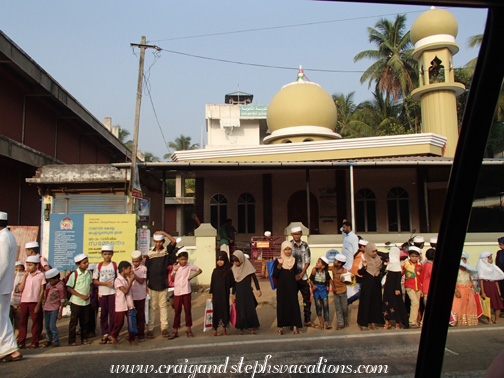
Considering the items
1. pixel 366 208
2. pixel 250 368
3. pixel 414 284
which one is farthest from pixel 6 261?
pixel 366 208

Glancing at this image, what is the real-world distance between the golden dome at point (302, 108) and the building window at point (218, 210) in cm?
450

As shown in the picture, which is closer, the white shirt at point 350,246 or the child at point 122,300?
the child at point 122,300

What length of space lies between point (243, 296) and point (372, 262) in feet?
7.36

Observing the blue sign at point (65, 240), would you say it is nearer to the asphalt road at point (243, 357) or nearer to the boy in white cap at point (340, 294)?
the asphalt road at point (243, 357)

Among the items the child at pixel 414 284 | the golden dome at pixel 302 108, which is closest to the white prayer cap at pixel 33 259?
the child at pixel 414 284

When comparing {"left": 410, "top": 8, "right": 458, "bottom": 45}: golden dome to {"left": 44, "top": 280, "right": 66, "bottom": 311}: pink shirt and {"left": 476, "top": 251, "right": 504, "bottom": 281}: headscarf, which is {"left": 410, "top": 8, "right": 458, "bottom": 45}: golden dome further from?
{"left": 44, "top": 280, "right": 66, "bottom": 311}: pink shirt

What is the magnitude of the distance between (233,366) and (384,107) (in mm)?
27931

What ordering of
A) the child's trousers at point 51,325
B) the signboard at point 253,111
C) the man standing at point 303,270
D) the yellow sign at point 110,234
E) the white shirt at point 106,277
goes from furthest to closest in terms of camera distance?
the signboard at point 253,111 < the yellow sign at point 110,234 < the man standing at point 303,270 < the white shirt at point 106,277 < the child's trousers at point 51,325

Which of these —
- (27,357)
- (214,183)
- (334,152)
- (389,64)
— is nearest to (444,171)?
(334,152)

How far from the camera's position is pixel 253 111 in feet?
125

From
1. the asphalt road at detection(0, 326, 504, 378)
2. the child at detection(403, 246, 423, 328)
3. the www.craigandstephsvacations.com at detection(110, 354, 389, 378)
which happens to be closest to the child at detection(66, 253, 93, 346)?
the asphalt road at detection(0, 326, 504, 378)

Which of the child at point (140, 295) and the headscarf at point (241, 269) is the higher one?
the headscarf at point (241, 269)

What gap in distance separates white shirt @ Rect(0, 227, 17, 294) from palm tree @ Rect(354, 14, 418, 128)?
2659cm

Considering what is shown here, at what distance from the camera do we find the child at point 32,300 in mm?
6199
